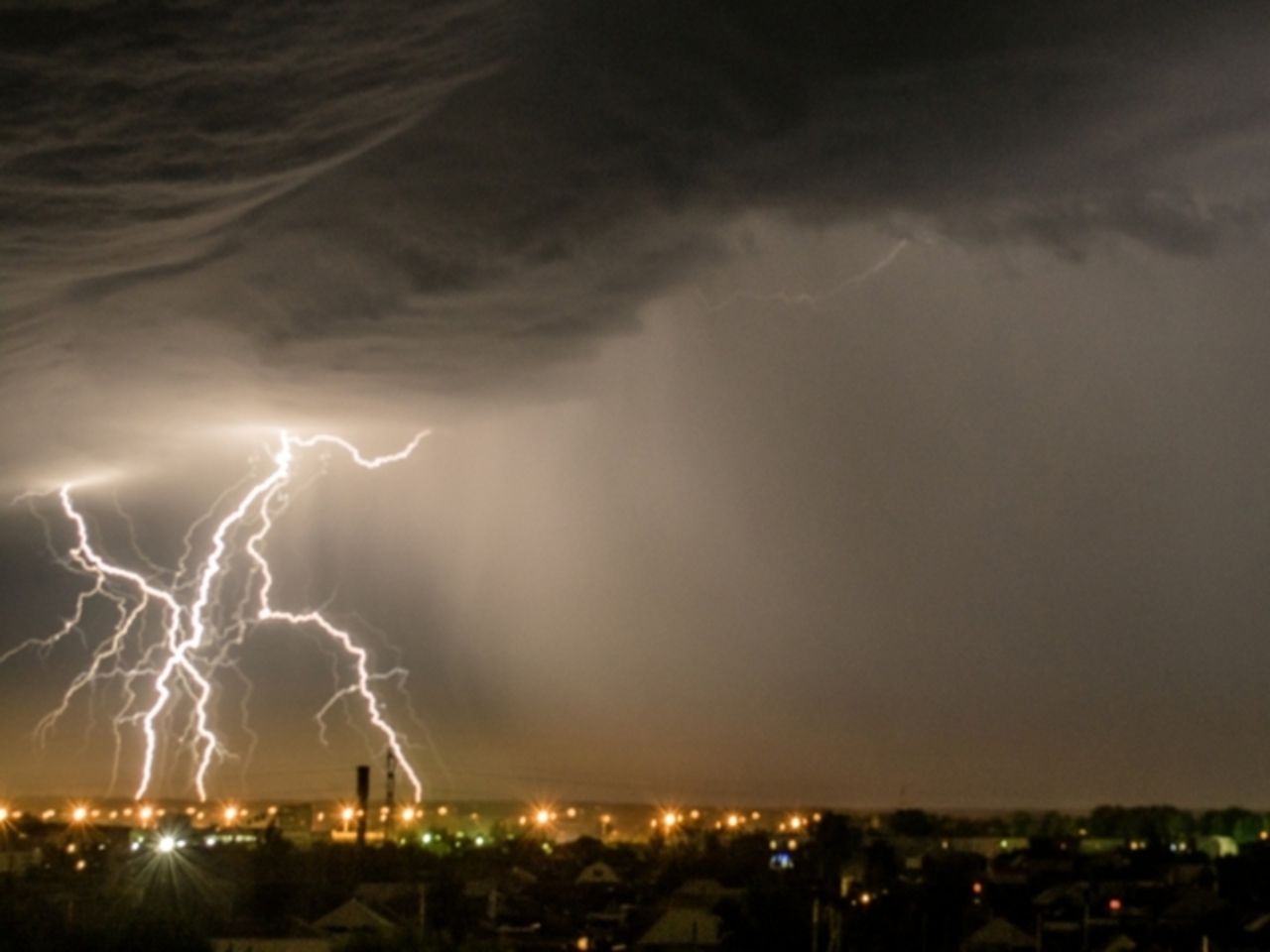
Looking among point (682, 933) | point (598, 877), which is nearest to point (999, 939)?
point (682, 933)

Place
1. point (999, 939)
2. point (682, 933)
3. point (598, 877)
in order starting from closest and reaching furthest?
point (999, 939)
point (682, 933)
point (598, 877)

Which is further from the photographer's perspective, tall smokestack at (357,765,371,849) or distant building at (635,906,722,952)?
tall smokestack at (357,765,371,849)

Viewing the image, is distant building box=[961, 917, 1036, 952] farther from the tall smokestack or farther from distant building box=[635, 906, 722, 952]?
the tall smokestack

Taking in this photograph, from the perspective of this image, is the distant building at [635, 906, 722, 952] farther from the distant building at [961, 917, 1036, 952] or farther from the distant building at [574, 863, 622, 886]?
the distant building at [574, 863, 622, 886]

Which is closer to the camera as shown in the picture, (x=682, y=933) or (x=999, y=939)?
(x=999, y=939)

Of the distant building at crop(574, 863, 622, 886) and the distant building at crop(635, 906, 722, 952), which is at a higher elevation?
the distant building at crop(635, 906, 722, 952)

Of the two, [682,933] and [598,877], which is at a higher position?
[682,933]

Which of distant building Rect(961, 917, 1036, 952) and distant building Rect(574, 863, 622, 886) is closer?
distant building Rect(961, 917, 1036, 952)

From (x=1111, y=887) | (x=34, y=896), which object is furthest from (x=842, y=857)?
(x=34, y=896)

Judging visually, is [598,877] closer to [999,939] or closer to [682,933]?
[682,933]

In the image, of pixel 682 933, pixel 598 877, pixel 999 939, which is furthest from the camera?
pixel 598 877

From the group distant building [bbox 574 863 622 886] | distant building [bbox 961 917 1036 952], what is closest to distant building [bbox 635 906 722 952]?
distant building [bbox 961 917 1036 952]
